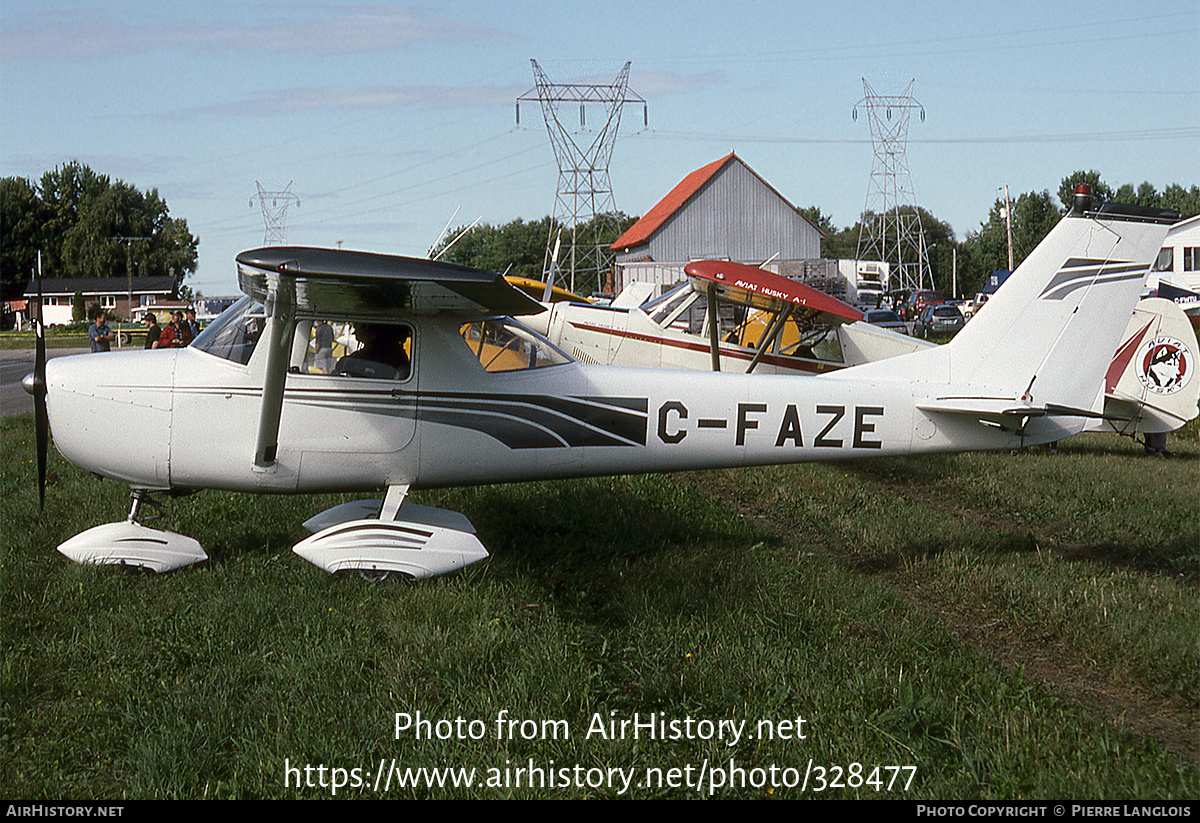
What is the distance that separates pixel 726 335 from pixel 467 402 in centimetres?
681

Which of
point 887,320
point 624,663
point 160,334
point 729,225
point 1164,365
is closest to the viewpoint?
point 624,663

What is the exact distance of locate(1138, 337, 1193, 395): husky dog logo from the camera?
35.3ft

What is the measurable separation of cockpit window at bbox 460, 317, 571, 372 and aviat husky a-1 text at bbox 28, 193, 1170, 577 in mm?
15

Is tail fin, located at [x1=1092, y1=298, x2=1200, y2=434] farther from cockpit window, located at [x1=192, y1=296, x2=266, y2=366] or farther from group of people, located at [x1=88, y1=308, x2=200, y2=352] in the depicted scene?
group of people, located at [x1=88, y1=308, x2=200, y2=352]

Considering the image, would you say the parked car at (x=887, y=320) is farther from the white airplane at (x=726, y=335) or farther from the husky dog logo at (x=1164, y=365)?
the husky dog logo at (x=1164, y=365)

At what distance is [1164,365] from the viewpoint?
10.9m

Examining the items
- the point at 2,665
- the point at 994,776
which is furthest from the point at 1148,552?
the point at 2,665

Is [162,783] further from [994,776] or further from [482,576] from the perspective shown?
[994,776]

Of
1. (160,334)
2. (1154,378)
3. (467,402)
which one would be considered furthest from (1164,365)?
→ (160,334)

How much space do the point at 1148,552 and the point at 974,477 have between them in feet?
10.2

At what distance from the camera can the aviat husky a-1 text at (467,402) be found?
632cm

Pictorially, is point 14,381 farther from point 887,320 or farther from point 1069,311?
point 887,320

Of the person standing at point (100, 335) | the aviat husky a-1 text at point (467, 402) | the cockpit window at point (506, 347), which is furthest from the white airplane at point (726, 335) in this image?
the person standing at point (100, 335)

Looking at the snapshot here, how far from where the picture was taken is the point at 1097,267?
22.1 feet
